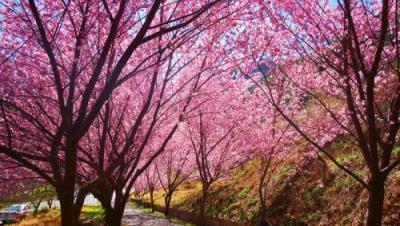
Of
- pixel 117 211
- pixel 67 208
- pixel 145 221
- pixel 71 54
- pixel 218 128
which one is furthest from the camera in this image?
pixel 145 221

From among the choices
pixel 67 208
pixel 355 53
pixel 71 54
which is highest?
pixel 71 54

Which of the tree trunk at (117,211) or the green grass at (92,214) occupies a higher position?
the green grass at (92,214)

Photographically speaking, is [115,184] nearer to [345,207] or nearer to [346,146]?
[345,207]

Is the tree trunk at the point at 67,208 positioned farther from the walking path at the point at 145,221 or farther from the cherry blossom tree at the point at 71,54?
the walking path at the point at 145,221

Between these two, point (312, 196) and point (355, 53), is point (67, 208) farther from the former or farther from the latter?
point (312, 196)

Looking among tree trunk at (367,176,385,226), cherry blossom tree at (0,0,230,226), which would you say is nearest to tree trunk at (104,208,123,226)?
cherry blossom tree at (0,0,230,226)

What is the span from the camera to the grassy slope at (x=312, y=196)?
12.4m

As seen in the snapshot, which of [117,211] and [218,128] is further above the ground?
[218,128]

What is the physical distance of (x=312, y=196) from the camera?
15.7 metres

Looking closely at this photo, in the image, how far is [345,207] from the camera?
1311cm

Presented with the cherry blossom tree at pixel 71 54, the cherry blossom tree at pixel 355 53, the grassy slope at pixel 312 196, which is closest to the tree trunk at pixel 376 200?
the cherry blossom tree at pixel 355 53

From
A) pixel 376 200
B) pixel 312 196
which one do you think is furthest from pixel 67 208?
pixel 312 196

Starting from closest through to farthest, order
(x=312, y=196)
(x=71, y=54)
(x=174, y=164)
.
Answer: (x=71, y=54)
(x=312, y=196)
(x=174, y=164)

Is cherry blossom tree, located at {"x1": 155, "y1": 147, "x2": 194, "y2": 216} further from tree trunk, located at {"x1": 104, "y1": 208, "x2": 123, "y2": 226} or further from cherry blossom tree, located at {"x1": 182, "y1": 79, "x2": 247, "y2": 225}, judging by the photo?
tree trunk, located at {"x1": 104, "y1": 208, "x2": 123, "y2": 226}
